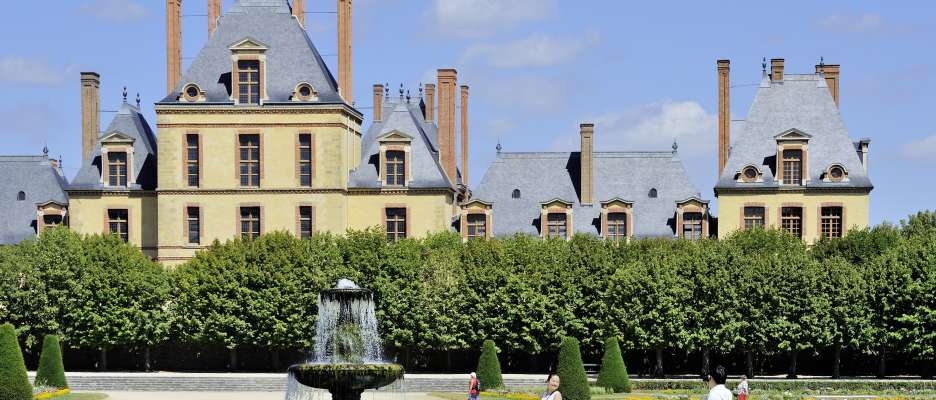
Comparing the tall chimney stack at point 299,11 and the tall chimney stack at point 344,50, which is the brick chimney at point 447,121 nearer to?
the tall chimney stack at point 344,50

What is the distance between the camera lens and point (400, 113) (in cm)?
8344

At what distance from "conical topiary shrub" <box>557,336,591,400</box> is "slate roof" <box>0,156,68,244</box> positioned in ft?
128

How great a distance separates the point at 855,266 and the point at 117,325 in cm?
2901

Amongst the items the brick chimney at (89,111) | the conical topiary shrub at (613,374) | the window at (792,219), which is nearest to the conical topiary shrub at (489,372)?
the conical topiary shrub at (613,374)

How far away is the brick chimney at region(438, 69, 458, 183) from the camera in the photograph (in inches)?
3317

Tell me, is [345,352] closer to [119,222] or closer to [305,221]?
[305,221]

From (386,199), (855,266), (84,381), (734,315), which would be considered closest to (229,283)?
(84,381)

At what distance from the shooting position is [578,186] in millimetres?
85188

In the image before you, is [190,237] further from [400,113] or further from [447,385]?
[447,385]

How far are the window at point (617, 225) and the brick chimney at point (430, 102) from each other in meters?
13.1

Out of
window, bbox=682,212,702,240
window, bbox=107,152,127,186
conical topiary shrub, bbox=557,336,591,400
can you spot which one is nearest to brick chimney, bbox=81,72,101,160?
window, bbox=107,152,127,186

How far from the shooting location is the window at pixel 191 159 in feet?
265

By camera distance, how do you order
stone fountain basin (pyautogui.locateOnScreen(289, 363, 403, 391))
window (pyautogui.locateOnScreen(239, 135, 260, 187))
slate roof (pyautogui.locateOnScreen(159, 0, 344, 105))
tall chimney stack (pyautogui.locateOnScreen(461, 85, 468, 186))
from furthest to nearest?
tall chimney stack (pyautogui.locateOnScreen(461, 85, 468, 186)), window (pyautogui.locateOnScreen(239, 135, 260, 187)), slate roof (pyautogui.locateOnScreen(159, 0, 344, 105)), stone fountain basin (pyautogui.locateOnScreen(289, 363, 403, 391))

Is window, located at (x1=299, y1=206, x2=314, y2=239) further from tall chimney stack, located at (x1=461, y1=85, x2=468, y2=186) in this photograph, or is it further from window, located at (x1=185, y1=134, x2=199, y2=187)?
tall chimney stack, located at (x1=461, y1=85, x2=468, y2=186)
